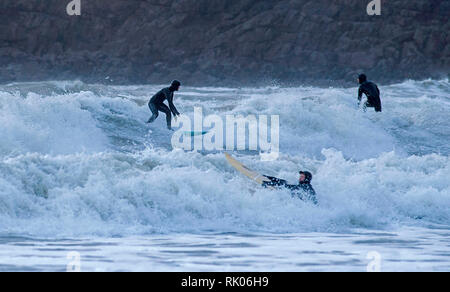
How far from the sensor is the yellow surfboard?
1480 centimetres

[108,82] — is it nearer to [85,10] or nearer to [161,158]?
[85,10]

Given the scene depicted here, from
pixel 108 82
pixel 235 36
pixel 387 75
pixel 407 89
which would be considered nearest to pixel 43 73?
pixel 108 82

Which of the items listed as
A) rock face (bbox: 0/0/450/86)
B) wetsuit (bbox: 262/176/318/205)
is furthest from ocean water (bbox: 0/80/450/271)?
rock face (bbox: 0/0/450/86)

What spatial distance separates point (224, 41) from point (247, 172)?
34730mm

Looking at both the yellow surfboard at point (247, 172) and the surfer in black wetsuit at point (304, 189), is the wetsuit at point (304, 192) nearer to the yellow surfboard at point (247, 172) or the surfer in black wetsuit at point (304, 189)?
the surfer in black wetsuit at point (304, 189)

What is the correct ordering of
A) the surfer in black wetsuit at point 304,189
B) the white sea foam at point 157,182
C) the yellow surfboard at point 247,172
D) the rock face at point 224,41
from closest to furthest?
the white sea foam at point 157,182 → the surfer in black wetsuit at point 304,189 → the yellow surfboard at point 247,172 → the rock face at point 224,41

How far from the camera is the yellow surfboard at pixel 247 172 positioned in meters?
14.8

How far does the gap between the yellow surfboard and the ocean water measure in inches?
4.7

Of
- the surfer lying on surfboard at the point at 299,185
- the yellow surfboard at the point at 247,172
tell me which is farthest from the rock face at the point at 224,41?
the surfer lying on surfboard at the point at 299,185

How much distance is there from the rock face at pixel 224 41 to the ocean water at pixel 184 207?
26.8 meters

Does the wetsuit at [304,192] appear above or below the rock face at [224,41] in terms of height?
below

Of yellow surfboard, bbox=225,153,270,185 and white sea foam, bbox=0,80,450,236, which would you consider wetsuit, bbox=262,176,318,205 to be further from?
yellow surfboard, bbox=225,153,270,185

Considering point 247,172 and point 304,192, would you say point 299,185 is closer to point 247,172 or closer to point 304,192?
point 304,192

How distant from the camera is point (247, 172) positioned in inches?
607
